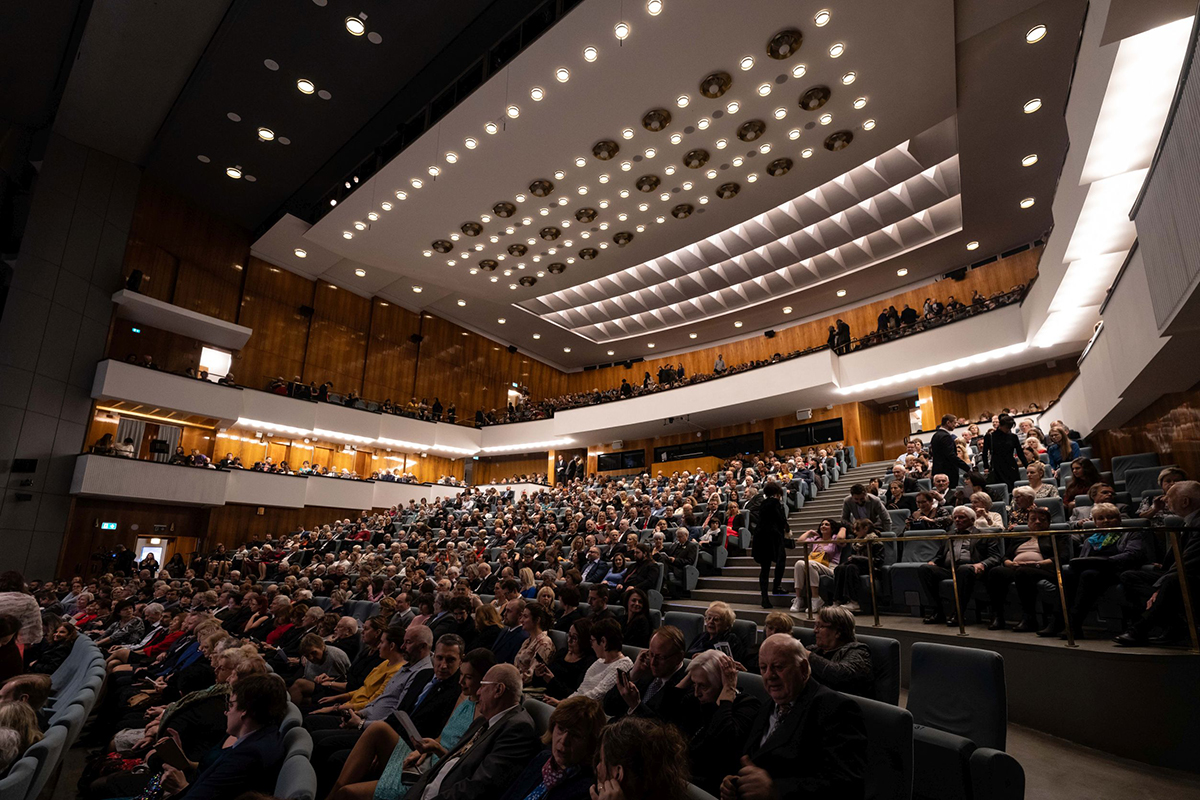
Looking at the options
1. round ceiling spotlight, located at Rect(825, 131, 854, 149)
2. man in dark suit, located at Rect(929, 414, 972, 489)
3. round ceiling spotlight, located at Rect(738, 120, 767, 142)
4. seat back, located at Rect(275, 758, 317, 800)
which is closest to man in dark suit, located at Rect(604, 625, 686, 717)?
seat back, located at Rect(275, 758, 317, 800)

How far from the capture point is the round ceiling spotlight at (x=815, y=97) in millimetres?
9664

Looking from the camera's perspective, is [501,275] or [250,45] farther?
[501,275]

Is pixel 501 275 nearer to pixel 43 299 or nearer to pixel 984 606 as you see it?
pixel 43 299

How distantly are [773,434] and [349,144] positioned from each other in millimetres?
12345

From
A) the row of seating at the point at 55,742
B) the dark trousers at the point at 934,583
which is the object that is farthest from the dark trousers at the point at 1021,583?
the row of seating at the point at 55,742

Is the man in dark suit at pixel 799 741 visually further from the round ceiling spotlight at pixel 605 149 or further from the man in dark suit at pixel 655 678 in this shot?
the round ceiling spotlight at pixel 605 149

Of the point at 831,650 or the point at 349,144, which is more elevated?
the point at 349,144

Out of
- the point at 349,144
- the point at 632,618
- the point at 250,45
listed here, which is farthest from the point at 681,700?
the point at 349,144

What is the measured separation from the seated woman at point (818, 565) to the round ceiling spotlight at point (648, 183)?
8.33 metres

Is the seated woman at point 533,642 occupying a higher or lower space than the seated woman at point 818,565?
lower

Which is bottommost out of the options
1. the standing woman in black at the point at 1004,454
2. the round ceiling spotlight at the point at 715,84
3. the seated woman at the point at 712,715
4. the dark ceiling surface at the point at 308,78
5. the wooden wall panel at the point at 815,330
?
the seated woman at the point at 712,715

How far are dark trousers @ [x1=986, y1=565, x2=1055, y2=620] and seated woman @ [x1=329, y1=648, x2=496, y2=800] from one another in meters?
3.37

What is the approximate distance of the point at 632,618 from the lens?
387 cm

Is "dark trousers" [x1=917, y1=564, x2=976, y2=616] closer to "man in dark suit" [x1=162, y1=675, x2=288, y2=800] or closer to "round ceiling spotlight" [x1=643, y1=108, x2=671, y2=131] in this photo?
"man in dark suit" [x1=162, y1=675, x2=288, y2=800]
